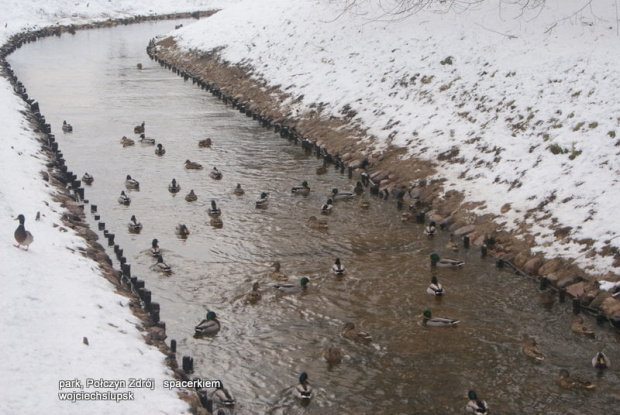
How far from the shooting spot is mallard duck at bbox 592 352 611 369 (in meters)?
13.7

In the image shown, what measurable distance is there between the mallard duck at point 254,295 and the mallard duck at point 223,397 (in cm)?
404

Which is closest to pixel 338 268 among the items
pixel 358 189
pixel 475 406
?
pixel 475 406

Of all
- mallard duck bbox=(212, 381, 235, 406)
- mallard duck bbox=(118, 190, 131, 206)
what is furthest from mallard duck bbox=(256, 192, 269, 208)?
mallard duck bbox=(212, 381, 235, 406)

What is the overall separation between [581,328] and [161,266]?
9.33 metres

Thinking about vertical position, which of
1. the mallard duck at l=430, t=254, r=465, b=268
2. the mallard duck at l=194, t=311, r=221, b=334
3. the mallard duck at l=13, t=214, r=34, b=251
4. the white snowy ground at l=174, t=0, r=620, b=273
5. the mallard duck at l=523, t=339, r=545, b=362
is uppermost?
the white snowy ground at l=174, t=0, r=620, b=273

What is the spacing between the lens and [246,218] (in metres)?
21.9

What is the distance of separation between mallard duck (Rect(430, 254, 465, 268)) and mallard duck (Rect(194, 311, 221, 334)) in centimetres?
584

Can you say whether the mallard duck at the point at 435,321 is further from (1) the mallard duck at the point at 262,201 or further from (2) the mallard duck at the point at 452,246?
(1) the mallard duck at the point at 262,201

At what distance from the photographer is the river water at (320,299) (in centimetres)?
1311

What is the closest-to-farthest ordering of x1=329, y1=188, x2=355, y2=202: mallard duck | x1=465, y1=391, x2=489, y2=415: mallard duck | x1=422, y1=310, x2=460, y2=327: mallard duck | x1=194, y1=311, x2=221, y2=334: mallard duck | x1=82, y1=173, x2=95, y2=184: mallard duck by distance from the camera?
x1=465, y1=391, x2=489, y2=415: mallard duck < x1=194, y1=311, x2=221, y2=334: mallard duck < x1=422, y1=310, x2=460, y2=327: mallard duck < x1=329, y1=188, x2=355, y2=202: mallard duck < x1=82, y1=173, x2=95, y2=184: mallard duck

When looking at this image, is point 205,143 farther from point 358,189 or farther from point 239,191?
point 358,189

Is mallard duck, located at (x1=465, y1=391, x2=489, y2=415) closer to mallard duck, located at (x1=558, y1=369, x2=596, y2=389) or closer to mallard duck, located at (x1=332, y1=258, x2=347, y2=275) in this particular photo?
mallard duck, located at (x1=558, y1=369, x2=596, y2=389)

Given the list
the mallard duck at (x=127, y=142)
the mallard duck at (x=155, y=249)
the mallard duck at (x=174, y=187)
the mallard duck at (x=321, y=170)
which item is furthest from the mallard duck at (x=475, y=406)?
the mallard duck at (x=127, y=142)

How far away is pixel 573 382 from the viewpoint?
42.9 feet
